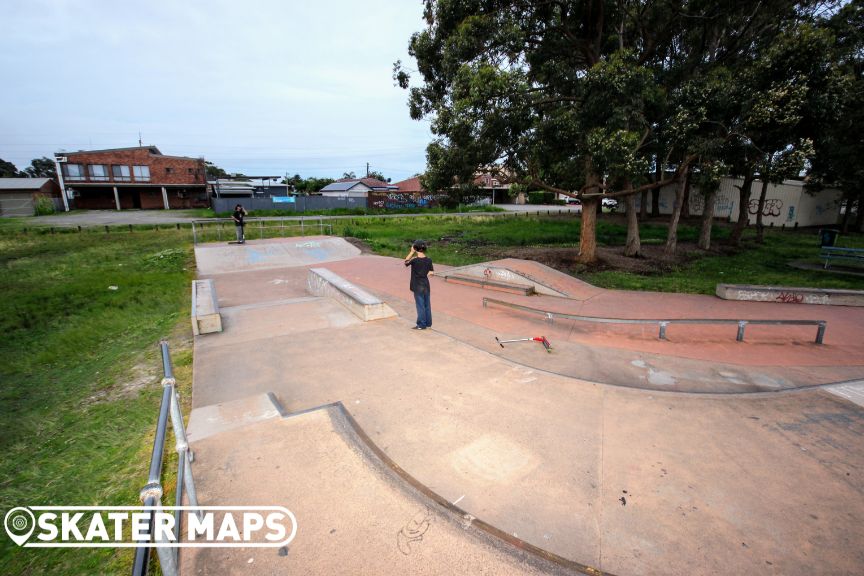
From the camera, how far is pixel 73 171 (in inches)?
1686

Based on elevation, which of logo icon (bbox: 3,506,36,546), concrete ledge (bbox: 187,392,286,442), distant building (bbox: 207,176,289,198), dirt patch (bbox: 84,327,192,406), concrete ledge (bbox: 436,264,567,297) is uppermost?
distant building (bbox: 207,176,289,198)

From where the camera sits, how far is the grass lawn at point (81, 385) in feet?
10.9

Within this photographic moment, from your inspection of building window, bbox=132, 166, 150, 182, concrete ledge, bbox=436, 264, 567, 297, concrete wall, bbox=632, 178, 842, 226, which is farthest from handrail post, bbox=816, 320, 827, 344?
building window, bbox=132, 166, 150, 182

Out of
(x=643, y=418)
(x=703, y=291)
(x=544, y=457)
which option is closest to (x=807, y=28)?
(x=703, y=291)

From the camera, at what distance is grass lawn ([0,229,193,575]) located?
333cm

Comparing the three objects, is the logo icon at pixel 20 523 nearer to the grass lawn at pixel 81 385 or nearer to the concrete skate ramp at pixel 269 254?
the grass lawn at pixel 81 385

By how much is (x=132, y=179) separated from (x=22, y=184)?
11994 mm

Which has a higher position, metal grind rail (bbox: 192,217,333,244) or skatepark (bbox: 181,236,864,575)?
metal grind rail (bbox: 192,217,333,244)

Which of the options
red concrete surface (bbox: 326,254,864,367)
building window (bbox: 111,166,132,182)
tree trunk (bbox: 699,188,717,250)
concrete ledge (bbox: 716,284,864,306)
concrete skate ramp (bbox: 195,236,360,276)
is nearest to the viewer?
red concrete surface (bbox: 326,254,864,367)

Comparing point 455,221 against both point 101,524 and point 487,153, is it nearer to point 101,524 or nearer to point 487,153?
point 487,153

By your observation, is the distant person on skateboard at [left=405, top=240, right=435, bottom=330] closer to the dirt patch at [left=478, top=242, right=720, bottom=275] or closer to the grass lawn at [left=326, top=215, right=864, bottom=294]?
the grass lawn at [left=326, top=215, right=864, bottom=294]

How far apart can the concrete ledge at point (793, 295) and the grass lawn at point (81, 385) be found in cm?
1167

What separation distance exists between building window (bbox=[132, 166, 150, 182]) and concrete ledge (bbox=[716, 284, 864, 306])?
183 feet

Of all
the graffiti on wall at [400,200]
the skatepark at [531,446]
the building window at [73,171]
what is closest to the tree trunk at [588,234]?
the skatepark at [531,446]
